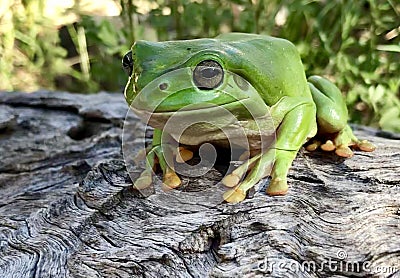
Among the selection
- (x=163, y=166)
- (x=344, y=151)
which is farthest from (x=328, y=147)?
(x=163, y=166)

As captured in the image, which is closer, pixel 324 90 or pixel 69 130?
pixel 324 90

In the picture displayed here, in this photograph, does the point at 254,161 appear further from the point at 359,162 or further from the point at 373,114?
the point at 373,114

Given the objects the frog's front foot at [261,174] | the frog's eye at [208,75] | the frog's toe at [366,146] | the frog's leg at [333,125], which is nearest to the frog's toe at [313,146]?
the frog's leg at [333,125]

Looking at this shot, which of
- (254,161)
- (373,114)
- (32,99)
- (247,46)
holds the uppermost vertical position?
(247,46)

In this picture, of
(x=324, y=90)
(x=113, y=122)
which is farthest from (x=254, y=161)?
(x=113, y=122)

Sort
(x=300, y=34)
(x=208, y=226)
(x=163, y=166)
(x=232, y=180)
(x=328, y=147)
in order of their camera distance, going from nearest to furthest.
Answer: (x=208, y=226) < (x=232, y=180) < (x=163, y=166) < (x=328, y=147) < (x=300, y=34)

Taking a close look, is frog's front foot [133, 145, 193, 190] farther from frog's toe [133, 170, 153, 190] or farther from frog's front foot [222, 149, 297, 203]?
frog's front foot [222, 149, 297, 203]

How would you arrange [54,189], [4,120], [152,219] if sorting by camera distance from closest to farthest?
1. [152,219]
2. [54,189]
3. [4,120]

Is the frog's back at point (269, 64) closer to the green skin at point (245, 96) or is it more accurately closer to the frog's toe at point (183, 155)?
the green skin at point (245, 96)

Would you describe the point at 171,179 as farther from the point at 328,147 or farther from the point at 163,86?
the point at 328,147
